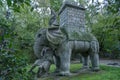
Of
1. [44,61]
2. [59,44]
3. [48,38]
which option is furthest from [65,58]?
[48,38]

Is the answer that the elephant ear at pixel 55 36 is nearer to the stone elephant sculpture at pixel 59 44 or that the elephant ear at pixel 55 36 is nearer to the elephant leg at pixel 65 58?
the stone elephant sculpture at pixel 59 44

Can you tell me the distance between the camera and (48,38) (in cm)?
563

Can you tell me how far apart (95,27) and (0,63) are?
15.1 m

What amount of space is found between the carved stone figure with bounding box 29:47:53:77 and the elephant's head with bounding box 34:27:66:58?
16cm

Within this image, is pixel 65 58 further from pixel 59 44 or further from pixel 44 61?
pixel 44 61

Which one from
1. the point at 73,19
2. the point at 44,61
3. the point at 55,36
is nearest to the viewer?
the point at 44,61

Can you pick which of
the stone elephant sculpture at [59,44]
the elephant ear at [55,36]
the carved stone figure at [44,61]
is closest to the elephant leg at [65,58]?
the stone elephant sculpture at [59,44]

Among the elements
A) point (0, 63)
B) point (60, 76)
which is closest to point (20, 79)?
point (0, 63)

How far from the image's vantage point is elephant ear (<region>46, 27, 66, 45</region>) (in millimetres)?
5641

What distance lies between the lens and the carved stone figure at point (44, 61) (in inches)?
214

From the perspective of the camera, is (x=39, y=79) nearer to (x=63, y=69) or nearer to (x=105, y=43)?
(x=63, y=69)

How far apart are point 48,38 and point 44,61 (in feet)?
2.48

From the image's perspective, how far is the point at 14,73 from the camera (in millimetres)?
1594

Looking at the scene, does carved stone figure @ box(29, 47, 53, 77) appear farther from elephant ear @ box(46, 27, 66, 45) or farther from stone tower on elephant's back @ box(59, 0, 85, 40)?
stone tower on elephant's back @ box(59, 0, 85, 40)
